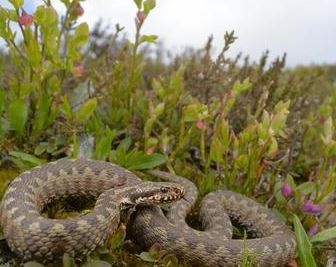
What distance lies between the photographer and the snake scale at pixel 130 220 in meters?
3.36

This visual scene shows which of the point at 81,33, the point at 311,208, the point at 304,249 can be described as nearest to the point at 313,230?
the point at 311,208

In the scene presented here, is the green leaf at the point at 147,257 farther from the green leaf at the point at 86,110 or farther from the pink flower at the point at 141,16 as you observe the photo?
the pink flower at the point at 141,16

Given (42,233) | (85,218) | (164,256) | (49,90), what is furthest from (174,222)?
(49,90)

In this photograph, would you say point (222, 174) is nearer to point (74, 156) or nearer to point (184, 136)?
point (184, 136)

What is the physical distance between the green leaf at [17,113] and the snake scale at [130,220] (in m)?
0.60

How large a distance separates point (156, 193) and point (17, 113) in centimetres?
157

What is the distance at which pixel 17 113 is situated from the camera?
15.0 ft

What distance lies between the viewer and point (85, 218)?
3.51 meters

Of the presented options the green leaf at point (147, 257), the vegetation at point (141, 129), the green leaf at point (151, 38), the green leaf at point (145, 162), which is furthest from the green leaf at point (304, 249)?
the green leaf at point (151, 38)

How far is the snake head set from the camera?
3.95 metres

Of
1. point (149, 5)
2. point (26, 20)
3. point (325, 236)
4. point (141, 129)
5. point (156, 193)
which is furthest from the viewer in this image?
point (141, 129)

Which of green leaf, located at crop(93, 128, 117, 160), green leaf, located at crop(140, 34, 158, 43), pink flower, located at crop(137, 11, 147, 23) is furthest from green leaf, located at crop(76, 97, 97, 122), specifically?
pink flower, located at crop(137, 11, 147, 23)

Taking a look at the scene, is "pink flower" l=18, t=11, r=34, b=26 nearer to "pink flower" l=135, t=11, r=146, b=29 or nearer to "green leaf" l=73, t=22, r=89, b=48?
"green leaf" l=73, t=22, r=89, b=48

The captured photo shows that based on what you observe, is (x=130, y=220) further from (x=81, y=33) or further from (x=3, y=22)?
(x=3, y=22)
